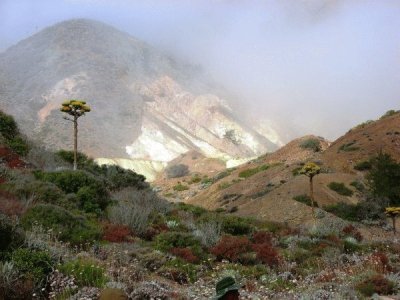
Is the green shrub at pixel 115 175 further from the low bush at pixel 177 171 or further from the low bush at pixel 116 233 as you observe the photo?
the low bush at pixel 177 171

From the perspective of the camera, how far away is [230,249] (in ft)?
37.9

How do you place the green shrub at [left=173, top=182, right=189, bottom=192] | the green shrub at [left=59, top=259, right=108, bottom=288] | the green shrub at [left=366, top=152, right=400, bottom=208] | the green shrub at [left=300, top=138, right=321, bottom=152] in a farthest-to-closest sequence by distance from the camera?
the green shrub at [left=173, top=182, right=189, bottom=192] < the green shrub at [left=300, top=138, right=321, bottom=152] < the green shrub at [left=366, top=152, right=400, bottom=208] < the green shrub at [left=59, top=259, right=108, bottom=288]

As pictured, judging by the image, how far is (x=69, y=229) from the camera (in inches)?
424

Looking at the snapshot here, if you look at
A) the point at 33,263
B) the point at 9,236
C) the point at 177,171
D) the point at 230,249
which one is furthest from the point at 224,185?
the point at 33,263

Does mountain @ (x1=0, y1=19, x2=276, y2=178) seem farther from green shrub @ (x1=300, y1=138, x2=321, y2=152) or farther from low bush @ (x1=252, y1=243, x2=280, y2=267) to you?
low bush @ (x1=252, y1=243, x2=280, y2=267)

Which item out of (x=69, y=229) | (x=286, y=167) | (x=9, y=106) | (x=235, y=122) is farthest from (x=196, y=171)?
(x=69, y=229)

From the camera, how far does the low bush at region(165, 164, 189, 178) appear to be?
3088 inches

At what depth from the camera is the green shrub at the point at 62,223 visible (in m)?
10.3

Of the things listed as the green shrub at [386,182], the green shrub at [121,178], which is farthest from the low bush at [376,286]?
the green shrub at [386,182]

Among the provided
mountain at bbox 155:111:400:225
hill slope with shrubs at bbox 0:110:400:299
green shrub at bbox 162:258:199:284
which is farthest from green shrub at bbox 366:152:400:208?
green shrub at bbox 162:258:199:284

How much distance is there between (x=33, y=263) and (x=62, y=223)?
140 inches

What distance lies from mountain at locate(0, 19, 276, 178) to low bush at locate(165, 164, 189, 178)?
400 inches

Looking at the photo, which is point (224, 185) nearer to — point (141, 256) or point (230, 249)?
point (230, 249)

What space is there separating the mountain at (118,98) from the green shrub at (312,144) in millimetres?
36207
